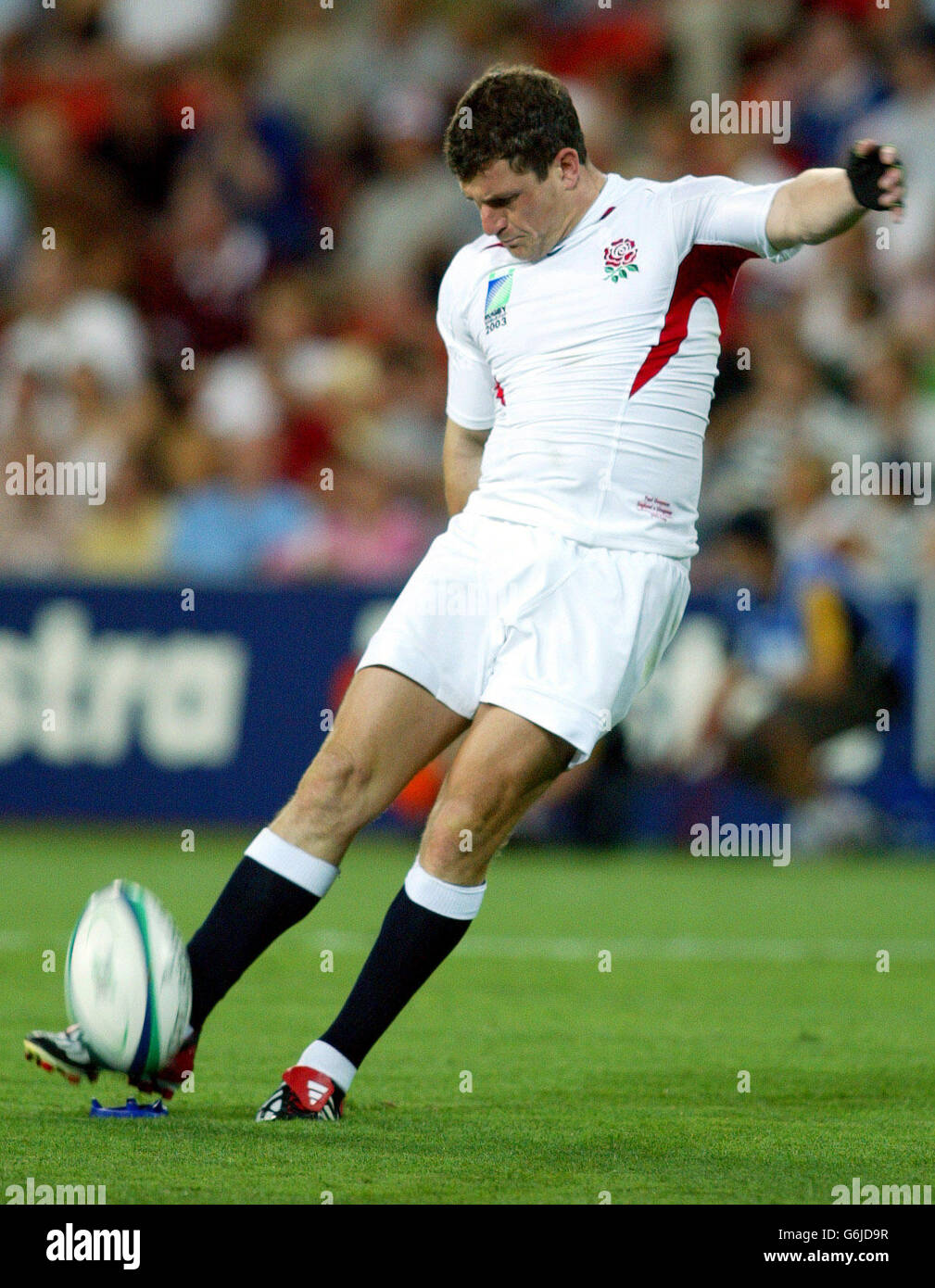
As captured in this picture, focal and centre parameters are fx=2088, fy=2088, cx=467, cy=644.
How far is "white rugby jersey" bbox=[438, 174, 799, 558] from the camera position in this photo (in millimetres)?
4844

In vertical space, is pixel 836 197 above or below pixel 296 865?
above

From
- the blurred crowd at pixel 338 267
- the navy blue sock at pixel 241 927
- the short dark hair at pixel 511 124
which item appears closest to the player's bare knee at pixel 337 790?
the navy blue sock at pixel 241 927

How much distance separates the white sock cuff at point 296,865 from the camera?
4.74 meters

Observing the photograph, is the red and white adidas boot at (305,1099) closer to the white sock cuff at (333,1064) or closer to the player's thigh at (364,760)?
the white sock cuff at (333,1064)

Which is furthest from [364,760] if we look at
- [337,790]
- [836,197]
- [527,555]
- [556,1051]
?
[836,197]

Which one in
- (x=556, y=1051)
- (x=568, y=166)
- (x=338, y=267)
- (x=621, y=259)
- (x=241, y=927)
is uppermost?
(x=338, y=267)

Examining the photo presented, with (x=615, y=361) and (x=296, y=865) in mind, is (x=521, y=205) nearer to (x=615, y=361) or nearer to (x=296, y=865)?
(x=615, y=361)

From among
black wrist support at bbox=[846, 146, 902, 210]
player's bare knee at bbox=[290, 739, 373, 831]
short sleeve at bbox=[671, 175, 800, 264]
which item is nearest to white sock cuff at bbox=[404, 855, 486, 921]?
player's bare knee at bbox=[290, 739, 373, 831]

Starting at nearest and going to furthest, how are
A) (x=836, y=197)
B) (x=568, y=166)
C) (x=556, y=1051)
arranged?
(x=836, y=197) → (x=568, y=166) → (x=556, y=1051)

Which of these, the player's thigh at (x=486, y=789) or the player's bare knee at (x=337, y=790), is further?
the player's bare knee at (x=337, y=790)

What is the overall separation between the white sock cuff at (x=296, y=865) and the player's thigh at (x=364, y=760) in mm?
20

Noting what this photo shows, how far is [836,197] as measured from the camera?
14.6 feet

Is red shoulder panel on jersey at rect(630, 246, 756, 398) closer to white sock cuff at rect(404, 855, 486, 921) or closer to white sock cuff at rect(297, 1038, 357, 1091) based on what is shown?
white sock cuff at rect(404, 855, 486, 921)

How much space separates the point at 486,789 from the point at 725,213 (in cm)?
141
